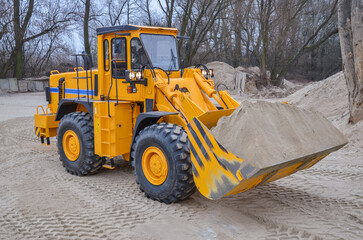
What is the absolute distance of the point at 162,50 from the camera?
19.3ft

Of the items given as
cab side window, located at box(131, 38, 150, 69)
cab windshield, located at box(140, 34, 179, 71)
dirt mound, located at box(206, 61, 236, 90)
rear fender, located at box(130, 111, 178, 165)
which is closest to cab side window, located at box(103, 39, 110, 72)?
cab side window, located at box(131, 38, 150, 69)

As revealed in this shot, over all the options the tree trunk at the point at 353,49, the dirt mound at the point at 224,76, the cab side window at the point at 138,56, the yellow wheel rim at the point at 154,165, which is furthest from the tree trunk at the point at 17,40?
the yellow wheel rim at the point at 154,165

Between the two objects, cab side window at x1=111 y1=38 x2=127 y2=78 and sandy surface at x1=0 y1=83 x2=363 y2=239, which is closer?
sandy surface at x1=0 y1=83 x2=363 y2=239

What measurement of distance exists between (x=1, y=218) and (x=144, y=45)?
320 centimetres

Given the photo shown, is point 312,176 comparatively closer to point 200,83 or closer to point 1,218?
point 200,83

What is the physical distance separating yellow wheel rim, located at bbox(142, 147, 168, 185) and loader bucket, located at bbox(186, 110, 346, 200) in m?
0.63

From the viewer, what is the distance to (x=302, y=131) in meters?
4.14

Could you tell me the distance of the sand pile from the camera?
11.9ft

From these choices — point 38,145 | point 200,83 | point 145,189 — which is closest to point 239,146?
point 145,189

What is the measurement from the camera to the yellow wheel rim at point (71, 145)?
Result: 610 cm

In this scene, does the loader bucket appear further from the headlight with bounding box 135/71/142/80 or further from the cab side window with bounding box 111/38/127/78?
the cab side window with bounding box 111/38/127/78

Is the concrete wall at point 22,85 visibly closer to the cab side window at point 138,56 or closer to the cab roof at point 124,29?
the cab roof at point 124,29

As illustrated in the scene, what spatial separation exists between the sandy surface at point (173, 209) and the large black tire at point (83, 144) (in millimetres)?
179

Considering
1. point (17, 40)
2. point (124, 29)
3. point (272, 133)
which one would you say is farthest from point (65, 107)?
point (17, 40)
